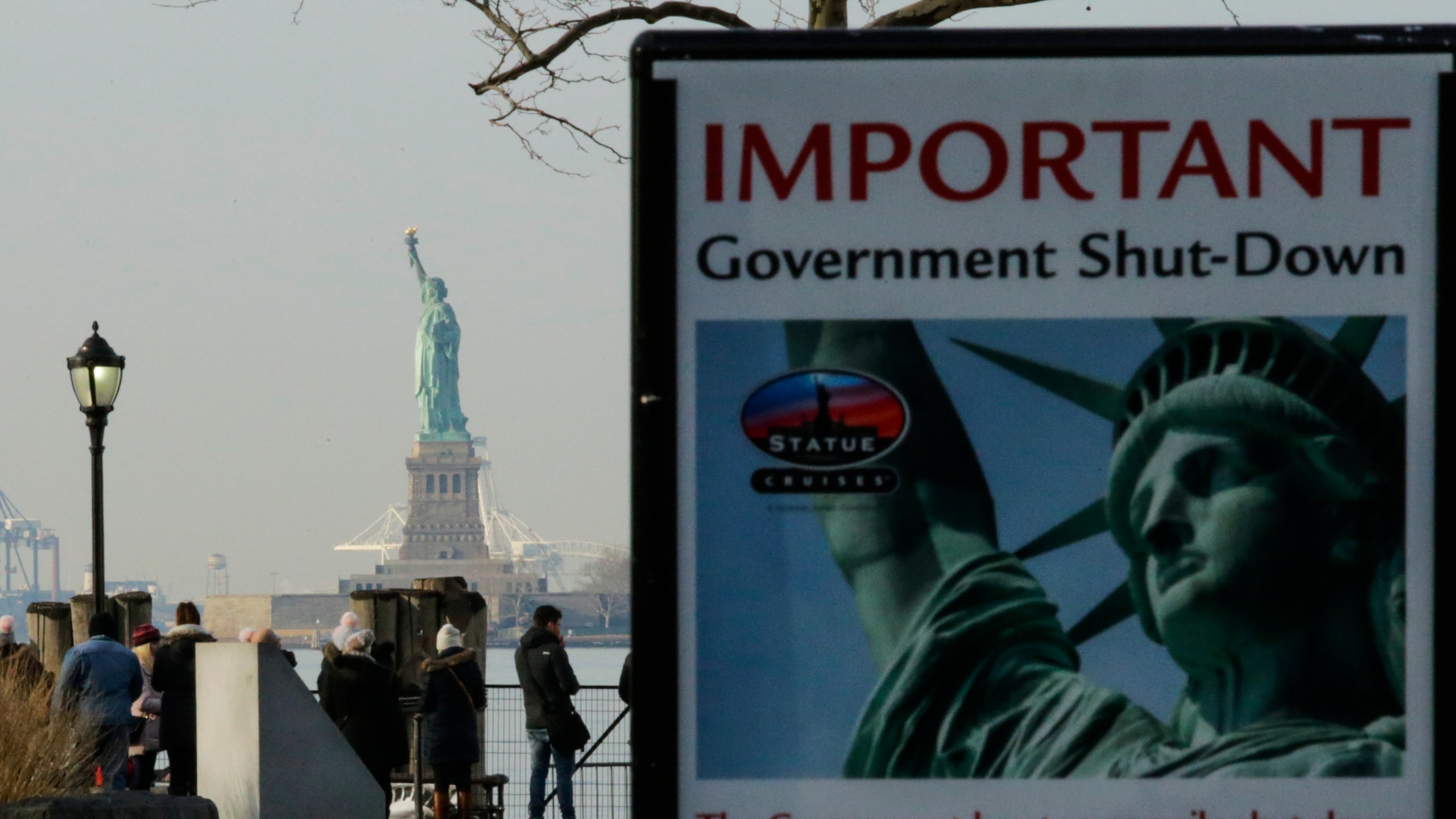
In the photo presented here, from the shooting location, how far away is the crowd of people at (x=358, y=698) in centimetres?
1457

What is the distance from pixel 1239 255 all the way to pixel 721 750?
1.32 meters

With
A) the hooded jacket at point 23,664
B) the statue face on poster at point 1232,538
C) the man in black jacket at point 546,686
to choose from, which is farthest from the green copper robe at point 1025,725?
the man in black jacket at point 546,686

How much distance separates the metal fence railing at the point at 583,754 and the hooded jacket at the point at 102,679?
320cm

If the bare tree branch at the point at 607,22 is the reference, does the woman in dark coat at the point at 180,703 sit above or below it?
below

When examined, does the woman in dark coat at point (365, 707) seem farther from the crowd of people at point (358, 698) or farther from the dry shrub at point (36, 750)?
the dry shrub at point (36, 750)

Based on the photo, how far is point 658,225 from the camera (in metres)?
3.89

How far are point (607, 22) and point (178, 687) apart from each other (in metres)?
5.63

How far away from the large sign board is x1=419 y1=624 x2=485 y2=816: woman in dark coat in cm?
1143

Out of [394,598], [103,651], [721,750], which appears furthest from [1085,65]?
[394,598]

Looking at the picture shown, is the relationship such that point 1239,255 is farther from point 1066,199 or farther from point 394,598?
point 394,598

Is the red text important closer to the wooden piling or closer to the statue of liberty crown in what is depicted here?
the statue of liberty crown

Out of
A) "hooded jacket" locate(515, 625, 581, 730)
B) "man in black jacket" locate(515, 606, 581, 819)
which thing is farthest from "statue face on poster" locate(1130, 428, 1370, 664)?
"hooded jacket" locate(515, 625, 581, 730)

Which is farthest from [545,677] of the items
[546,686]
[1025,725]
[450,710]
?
[1025,725]

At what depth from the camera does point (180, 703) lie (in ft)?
49.2
